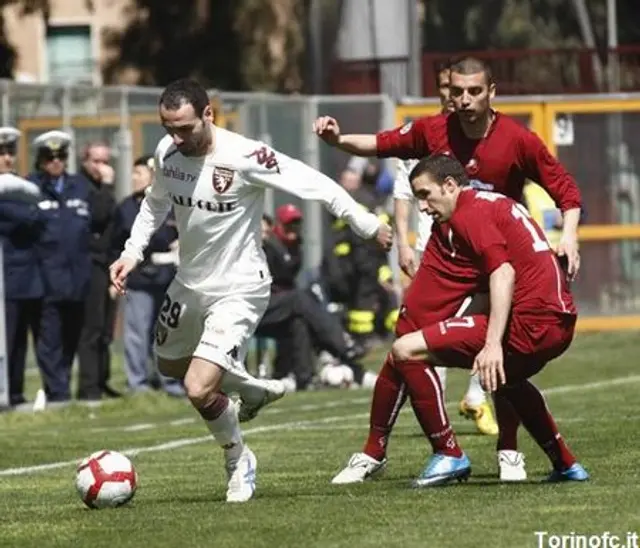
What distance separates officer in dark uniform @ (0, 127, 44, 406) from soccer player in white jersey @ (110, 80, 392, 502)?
22.7ft

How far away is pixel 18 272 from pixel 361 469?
7694 millimetres

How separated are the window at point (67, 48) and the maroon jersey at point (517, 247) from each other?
1313 inches

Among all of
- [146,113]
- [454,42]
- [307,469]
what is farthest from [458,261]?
[454,42]

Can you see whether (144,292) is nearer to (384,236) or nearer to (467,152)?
(467,152)

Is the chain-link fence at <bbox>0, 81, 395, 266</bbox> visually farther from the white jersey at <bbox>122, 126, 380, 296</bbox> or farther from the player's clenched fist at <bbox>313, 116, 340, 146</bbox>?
the white jersey at <bbox>122, 126, 380, 296</bbox>

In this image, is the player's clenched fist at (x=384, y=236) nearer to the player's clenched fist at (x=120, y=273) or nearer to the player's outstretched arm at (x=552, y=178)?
the player's outstretched arm at (x=552, y=178)

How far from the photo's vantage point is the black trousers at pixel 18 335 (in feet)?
62.3

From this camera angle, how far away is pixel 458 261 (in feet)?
36.9

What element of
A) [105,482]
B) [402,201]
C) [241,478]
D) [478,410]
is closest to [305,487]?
[241,478]

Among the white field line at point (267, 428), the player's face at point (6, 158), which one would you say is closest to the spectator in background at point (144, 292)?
the player's face at point (6, 158)

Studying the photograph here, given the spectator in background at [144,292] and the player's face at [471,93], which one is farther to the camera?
the spectator in background at [144,292]

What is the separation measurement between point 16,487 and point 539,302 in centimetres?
327

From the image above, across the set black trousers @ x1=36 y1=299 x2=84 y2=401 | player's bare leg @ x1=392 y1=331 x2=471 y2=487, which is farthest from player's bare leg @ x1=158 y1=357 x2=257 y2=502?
black trousers @ x1=36 y1=299 x2=84 y2=401

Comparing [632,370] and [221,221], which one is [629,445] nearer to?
[221,221]
